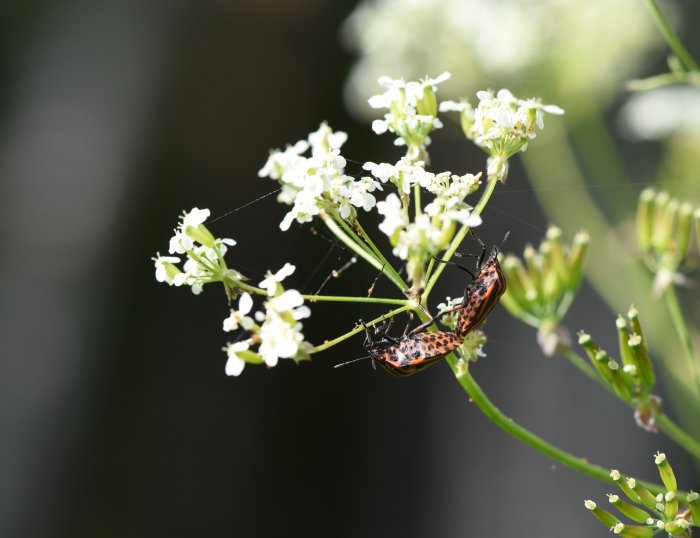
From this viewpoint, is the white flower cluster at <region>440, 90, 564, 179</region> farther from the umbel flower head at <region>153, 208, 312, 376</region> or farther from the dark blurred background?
the dark blurred background

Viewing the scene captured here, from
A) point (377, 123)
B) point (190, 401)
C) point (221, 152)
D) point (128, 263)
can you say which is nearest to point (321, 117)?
point (221, 152)

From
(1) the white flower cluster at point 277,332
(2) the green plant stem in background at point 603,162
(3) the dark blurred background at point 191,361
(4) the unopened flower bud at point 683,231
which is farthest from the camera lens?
(3) the dark blurred background at point 191,361

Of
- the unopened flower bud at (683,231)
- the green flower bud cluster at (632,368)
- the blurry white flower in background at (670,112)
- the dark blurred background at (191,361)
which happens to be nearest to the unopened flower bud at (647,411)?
the green flower bud cluster at (632,368)

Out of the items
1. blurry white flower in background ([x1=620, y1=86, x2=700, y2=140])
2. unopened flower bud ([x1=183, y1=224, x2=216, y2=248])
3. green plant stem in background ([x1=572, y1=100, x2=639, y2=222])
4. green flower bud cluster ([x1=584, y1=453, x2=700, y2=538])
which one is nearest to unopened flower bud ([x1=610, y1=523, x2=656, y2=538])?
green flower bud cluster ([x1=584, y1=453, x2=700, y2=538])

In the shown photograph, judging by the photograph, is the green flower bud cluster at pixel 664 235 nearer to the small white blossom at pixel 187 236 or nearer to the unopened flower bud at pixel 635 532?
the unopened flower bud at pixel 635 532

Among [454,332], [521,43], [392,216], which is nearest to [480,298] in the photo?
[454,332]

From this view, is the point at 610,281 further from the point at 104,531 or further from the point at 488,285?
the point at 104,531
